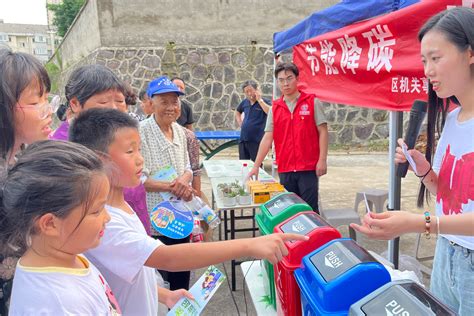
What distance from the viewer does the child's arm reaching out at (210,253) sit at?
44.0 inches

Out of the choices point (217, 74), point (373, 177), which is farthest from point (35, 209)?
point (217, 74)

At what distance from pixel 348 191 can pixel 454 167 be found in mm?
4541

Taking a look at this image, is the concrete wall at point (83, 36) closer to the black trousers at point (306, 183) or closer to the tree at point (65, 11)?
the black trousers at point (306, 183)

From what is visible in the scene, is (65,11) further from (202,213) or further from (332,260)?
(332,260)

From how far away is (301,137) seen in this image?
10.9 feet

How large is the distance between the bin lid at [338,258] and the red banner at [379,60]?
1.26 m

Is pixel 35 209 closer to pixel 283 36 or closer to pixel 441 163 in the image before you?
pixel 441 163

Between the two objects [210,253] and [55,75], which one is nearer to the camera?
[210,253]

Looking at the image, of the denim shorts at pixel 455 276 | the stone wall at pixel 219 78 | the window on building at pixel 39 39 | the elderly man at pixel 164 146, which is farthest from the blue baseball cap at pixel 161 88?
the window on building at pixel 39 39

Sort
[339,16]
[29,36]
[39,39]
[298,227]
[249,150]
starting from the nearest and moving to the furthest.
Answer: [298,227]
[339,16]
[249,150]
[29,36]
[39,39]

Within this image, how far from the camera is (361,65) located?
98.3 inches

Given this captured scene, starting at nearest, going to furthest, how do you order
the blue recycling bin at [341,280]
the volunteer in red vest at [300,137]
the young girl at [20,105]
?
the blue recycling bin at [341,280] → the young girl at [20,105] → the volunteer in red vest at [300,137]

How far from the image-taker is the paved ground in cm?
286

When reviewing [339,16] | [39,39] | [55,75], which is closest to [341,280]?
[339,16]
